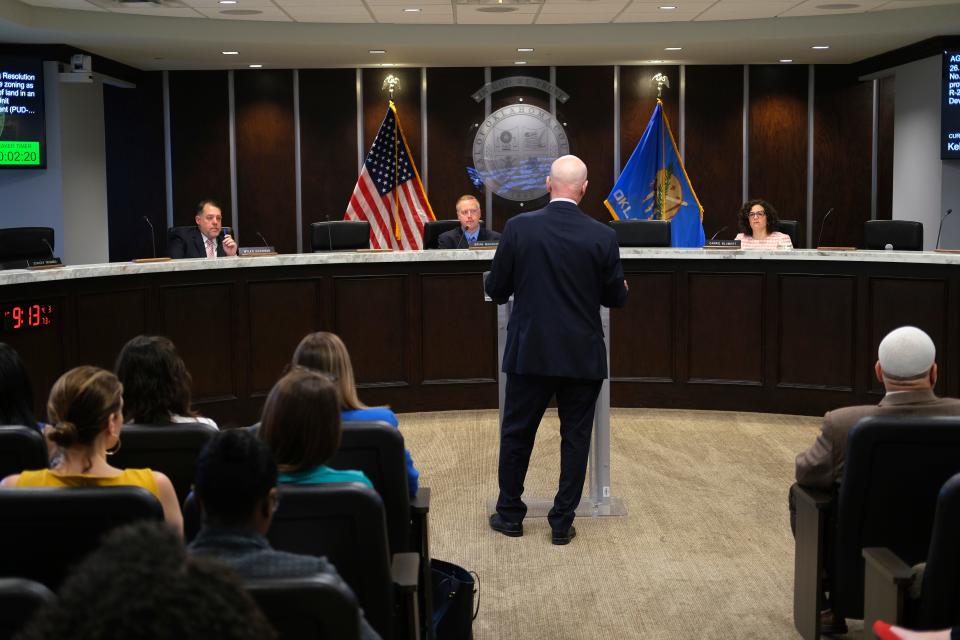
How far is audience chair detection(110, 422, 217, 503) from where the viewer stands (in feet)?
10.2

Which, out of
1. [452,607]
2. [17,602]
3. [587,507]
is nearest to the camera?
[17,602]

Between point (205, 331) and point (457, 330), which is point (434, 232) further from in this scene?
point (205, 331)

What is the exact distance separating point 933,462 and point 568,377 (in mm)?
1885

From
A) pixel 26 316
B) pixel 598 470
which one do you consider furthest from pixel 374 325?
pixel 598 470

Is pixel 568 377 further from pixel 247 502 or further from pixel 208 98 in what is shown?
pixel 208 98

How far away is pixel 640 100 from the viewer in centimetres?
1177

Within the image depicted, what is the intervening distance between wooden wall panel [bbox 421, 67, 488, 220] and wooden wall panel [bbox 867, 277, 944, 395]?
5612mm

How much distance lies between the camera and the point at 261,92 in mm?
11766

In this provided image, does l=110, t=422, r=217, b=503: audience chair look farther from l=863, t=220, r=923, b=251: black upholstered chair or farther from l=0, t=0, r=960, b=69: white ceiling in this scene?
l=0, t=0, r=960, b=69: white ceiling

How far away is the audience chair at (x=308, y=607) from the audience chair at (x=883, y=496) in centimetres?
169

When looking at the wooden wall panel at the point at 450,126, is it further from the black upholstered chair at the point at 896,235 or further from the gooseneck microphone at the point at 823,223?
the black upholstered chair at the point at 896,235

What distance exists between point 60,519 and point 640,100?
10258 mm

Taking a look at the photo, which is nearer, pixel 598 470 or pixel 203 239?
pixel 598 470

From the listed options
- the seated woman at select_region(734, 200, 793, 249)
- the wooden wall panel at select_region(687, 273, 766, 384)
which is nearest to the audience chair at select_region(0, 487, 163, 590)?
the wooden wall panel at select_region(687, 273, 766, 384)
